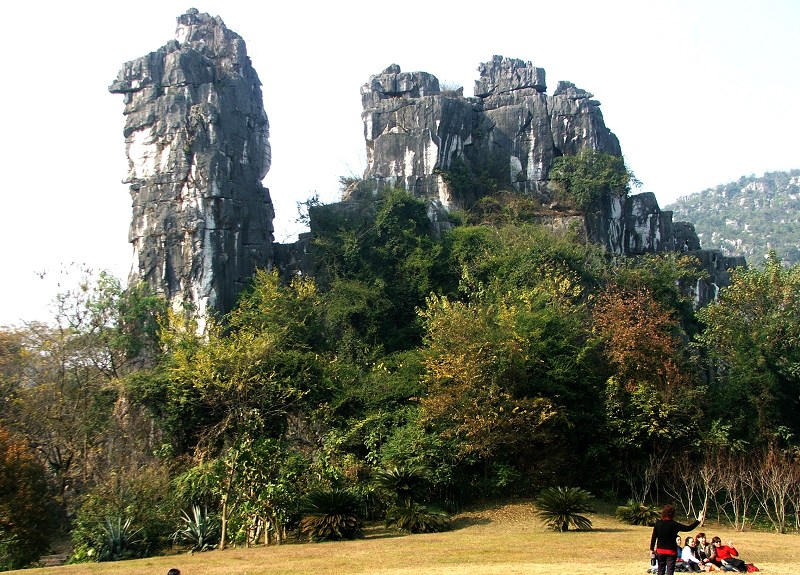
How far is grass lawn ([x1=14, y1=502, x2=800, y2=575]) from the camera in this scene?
51.2 ft

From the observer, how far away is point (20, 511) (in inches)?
798

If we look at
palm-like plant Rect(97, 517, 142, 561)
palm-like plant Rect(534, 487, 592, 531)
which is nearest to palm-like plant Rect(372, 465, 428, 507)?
palm-like plant Rect(534, 487, 592, 531)

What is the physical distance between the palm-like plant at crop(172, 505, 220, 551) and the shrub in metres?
4.29

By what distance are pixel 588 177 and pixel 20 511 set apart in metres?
28.3

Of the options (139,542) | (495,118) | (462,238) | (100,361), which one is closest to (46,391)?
(100,361)

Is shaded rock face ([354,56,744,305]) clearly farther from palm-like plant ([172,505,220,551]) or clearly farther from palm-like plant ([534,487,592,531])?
palm-like plant ([172,505,220,551])

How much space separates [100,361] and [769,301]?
21681 mm

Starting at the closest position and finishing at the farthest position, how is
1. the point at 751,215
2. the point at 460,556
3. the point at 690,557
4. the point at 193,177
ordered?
the point at 690,557 → the point at 460,556 → the point at 193,177 → the point at 751,215

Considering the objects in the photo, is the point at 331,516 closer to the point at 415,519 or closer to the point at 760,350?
the point at 415,519

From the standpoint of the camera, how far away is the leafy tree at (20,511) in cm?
1984

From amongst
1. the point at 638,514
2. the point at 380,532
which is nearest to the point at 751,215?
the point at 638,514

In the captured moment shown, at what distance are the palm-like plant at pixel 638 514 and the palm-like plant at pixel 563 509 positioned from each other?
2255mm

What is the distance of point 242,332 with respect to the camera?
94.9 feet

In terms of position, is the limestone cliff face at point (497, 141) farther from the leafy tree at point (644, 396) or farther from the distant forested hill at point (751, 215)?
the distant forested hill at point (751, 215)
